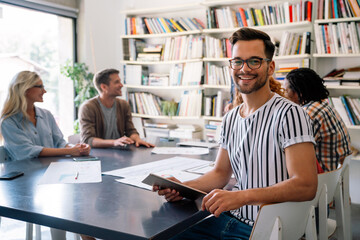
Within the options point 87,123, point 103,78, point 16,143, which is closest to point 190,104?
point 103,78

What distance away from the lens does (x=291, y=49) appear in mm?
3900

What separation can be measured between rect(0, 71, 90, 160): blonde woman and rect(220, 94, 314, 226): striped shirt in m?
1.20

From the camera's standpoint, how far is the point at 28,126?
2.50m

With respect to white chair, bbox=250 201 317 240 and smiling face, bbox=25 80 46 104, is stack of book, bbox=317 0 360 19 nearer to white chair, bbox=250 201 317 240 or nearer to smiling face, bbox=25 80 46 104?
smiling face, bbox=25 80 46 104

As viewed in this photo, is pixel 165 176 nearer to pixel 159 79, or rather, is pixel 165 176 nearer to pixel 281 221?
pixel 281 221

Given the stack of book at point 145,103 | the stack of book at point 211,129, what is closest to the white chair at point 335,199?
the stack of book at point 211,129

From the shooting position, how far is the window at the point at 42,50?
13.9 feet

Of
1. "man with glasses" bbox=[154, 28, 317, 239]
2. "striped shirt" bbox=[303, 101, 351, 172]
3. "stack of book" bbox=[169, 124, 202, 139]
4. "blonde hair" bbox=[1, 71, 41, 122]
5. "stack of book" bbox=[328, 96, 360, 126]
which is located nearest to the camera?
"man with glasses" bbox=[154, 28, 317, 239]

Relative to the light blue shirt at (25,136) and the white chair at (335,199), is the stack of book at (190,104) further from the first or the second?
the white chair at (335,199)

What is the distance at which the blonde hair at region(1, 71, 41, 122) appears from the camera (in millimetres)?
2426

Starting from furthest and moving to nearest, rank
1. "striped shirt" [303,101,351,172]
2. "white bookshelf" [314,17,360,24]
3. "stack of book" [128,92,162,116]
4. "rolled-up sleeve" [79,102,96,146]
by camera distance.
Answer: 1. "stack of book" [128,92,162,116]
2. "white bookshelf" [314,17,360,24]
3. "rolled-up sleeve" [79,102,96,146]
4. "striped shirt" [303,101,351,172]

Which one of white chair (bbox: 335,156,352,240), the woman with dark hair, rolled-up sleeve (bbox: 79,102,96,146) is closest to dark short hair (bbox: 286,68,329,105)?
the woman with dark hair

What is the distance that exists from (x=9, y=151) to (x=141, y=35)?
280 centimetres

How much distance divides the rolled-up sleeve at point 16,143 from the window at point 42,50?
1934 millimetres
